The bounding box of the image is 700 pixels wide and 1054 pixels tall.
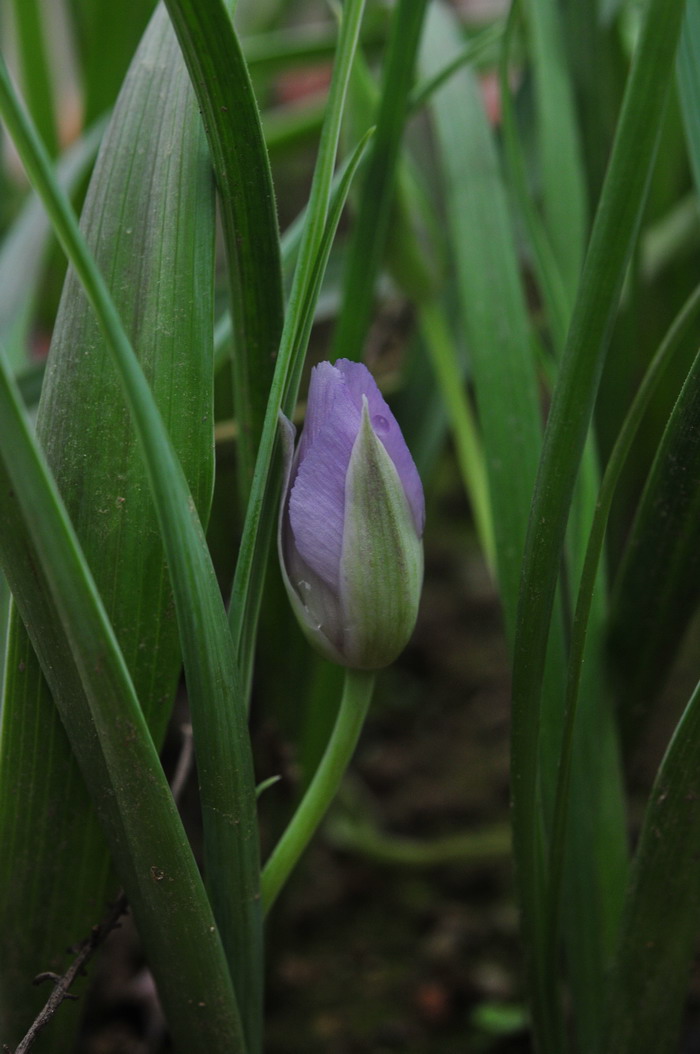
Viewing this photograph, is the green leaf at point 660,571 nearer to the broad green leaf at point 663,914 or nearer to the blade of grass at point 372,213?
the broad green leaf at point 663,914

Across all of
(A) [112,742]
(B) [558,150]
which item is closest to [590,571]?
(A) [112,742]

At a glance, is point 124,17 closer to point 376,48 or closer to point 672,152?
point 376,48

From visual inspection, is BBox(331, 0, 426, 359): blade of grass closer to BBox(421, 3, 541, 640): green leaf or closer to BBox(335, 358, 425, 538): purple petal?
BBox(421, 3, 541, 640): green leaf

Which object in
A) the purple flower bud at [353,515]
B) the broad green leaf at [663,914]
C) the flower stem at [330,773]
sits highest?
the purple flower bud at [353,515]

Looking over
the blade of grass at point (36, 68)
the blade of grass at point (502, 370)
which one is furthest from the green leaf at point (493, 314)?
the blade of grass at point (36, 68)

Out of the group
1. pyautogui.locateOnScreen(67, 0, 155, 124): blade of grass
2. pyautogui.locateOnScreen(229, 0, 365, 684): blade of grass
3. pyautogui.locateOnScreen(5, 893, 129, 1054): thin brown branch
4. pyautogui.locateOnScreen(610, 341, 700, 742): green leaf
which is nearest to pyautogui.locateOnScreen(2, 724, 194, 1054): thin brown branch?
pyautogui.locateOnScreen(5, 893, 129, 1054): thin brown branch

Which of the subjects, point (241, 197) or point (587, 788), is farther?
point (587, 788)

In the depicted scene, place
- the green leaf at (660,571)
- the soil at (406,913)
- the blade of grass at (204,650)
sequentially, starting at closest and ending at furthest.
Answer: the blade of grass at (204,650), the green leaf at (660,571), the soil at (406,913)

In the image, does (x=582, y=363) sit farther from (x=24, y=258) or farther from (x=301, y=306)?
(x=24, y=258)
